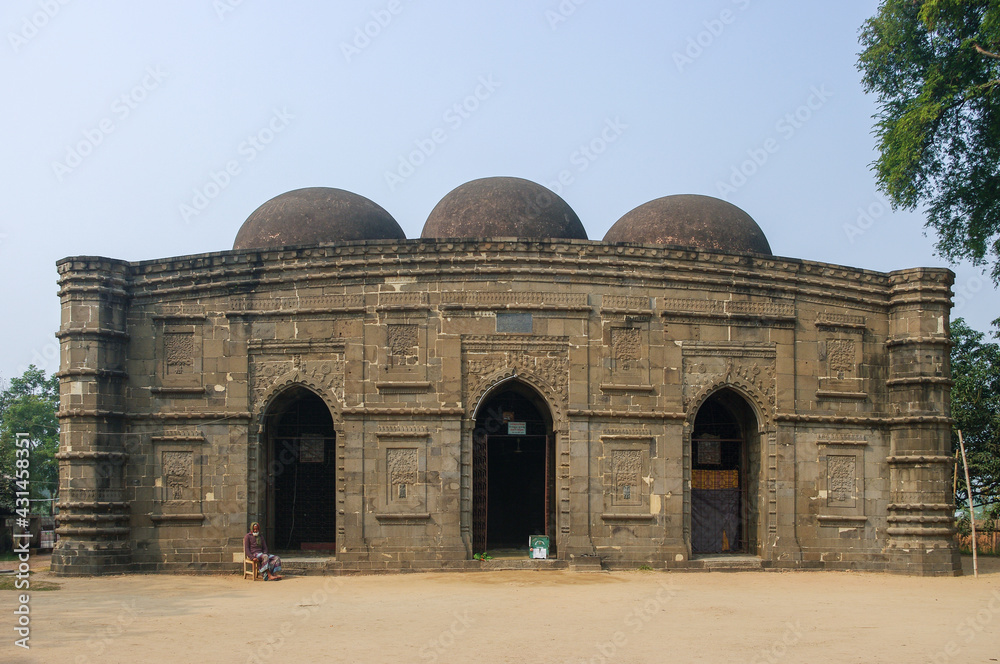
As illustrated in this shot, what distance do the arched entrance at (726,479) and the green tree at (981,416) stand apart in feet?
27.6

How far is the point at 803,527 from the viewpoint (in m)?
17.0

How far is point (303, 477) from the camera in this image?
17797 mm


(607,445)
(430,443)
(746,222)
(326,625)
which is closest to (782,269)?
(746,222)

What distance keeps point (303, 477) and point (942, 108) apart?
13.2m

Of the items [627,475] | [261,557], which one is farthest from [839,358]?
[261,557]

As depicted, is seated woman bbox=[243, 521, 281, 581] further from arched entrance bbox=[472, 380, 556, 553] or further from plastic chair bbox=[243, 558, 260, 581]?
arched entrance bbox=[472, 380, 556, 553]

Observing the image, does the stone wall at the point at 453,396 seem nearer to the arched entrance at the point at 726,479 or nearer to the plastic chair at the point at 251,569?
the arched entrance at the point at 726,479

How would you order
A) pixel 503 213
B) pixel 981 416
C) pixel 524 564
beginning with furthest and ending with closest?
pixel 981 416
pixel 503 213
pixel 524 564

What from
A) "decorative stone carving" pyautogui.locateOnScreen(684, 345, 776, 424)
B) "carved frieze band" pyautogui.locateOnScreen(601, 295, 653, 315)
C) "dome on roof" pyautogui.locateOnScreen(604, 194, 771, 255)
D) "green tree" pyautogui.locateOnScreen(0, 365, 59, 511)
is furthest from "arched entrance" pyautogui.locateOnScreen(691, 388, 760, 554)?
"green tree" pyautogui.locateOnScreen(0, 365, 59, 511)

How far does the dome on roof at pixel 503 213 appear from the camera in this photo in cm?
1848

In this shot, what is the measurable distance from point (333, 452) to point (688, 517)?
6.37m

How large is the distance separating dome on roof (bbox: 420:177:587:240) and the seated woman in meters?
6.49

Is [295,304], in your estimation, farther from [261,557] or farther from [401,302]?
[261,557]

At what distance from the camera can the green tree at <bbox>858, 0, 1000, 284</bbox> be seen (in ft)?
57.1
